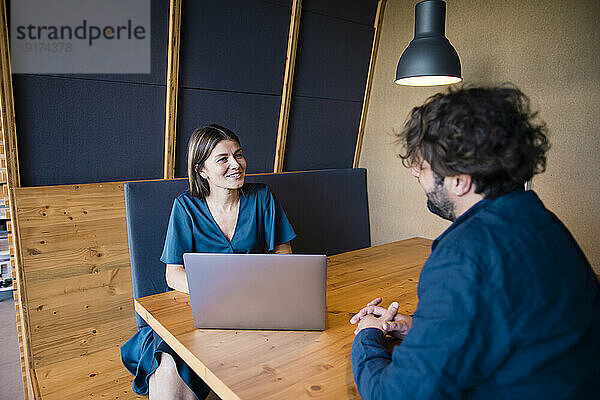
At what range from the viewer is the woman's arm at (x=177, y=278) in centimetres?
157

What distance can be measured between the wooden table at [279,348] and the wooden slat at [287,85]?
5.30 feet

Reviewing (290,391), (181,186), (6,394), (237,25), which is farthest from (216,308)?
(237,25)

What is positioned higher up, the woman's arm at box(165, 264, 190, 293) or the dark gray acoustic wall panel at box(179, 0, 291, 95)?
the dark gray acoustic wall panel at box(179, 0, 291, 95)

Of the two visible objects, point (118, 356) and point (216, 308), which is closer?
point (216, 308)

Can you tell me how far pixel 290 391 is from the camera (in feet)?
3.13

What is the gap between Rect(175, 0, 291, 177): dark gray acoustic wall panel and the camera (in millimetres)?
2604

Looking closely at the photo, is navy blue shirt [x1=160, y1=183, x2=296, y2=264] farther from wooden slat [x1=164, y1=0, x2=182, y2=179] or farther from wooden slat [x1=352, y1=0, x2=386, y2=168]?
wooden slat [x1=352, y1=0, x2=386, y2=168]

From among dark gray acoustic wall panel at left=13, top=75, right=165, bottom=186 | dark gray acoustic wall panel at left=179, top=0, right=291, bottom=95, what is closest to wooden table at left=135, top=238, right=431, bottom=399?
dark gray acoustic wall panel at left=13, top=75, right=165, bottom=186

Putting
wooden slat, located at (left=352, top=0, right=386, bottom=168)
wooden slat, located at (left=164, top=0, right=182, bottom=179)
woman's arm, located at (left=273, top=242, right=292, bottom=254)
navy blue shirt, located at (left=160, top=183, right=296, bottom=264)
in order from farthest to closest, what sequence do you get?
wooden slat, located at (left=352, top=0, right=386, bottom=168)
wooden slat, located at (left=164, top=0, right=182, bottom=179)
woman's arm, located at (left=273, top=242, right=292, bottom=254)
navy blue shirt, located at (left=160, top=183, right=296, bottom=264)

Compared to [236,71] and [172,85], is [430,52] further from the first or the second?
[172,85]

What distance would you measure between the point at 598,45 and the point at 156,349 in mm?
2679

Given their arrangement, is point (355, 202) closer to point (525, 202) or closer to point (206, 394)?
point (206, 394)

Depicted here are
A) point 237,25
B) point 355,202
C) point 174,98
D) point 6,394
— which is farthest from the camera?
point 355,202

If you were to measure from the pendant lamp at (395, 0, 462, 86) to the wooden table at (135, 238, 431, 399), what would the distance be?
107 cm
